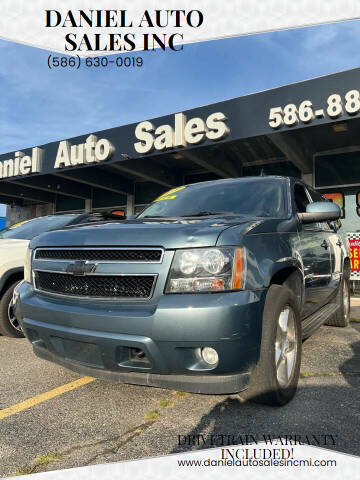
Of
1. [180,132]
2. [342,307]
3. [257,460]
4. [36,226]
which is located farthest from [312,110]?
[257,460]

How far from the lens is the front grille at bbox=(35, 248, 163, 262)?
224 cm

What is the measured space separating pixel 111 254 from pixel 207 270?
66 centimetres

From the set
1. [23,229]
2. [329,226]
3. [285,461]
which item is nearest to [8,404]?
[285,461]

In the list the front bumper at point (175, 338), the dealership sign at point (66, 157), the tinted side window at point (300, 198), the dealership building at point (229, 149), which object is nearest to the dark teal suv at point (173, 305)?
the front bumper at point (175, 338)

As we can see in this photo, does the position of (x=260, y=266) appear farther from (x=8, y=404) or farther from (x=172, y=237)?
(x=8, y=404)

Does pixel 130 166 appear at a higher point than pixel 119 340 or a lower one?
higher

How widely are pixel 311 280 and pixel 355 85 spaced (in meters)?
6.69

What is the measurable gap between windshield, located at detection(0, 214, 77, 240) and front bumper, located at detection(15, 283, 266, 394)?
10.7 ft

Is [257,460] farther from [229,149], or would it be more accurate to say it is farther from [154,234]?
[229,149]

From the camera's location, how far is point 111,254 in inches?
93.2

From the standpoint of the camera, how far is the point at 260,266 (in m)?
→ 2.29

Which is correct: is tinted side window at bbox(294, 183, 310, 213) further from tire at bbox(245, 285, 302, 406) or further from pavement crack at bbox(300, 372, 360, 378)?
pavement crack at bbox(300, 372, 360, 378)

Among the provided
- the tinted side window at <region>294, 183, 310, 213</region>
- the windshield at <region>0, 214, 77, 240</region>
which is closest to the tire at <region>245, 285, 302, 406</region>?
the tinted side window at <region>294, 183, 310, 213</region>

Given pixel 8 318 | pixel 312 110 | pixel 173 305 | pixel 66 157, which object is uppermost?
pixel 312 110
